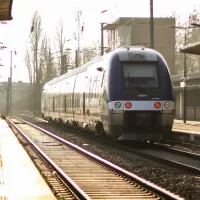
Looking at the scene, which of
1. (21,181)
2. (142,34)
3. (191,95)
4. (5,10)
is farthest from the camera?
(142,34)

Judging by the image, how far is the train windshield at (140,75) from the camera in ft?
55.1

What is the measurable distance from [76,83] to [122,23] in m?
38.1

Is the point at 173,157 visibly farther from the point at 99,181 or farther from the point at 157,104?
the point at 99,181

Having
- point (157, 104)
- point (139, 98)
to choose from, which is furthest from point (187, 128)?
point (139, 98)

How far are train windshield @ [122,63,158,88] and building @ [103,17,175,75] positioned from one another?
42885 mm

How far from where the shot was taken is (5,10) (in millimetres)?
12148

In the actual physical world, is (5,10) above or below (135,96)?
above

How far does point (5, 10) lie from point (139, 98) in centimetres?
584

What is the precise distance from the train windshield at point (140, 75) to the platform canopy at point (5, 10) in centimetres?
499

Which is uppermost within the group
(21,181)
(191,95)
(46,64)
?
(46,64)

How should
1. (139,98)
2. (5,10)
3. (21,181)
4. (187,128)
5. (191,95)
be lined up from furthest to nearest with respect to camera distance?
(191,95), (187,128), (139,98), (5,10), (21,181)

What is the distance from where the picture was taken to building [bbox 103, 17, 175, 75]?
61219 millimetres

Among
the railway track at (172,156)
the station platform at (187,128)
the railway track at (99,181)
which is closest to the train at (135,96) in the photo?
the railway track at (172,156)

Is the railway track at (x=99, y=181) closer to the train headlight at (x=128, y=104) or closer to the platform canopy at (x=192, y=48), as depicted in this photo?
the train headlight at (x=128, y=104)
